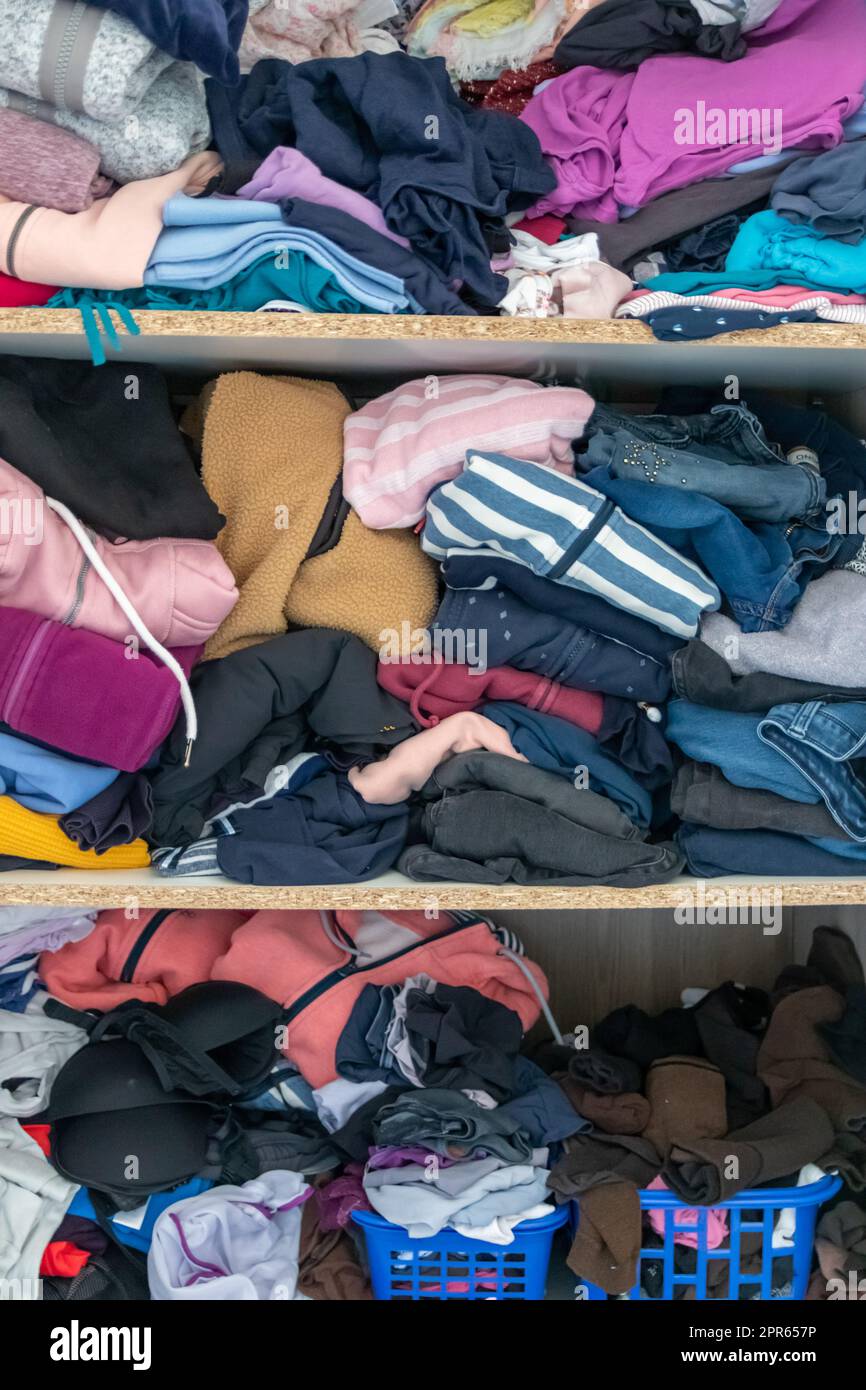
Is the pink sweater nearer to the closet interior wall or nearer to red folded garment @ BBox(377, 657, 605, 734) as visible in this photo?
red folded garment @ BBox(377, 657, 605, 734)

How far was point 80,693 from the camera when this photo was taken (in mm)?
1057

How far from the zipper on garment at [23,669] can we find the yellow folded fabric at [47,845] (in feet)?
0.35

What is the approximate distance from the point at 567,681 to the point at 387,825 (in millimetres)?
245

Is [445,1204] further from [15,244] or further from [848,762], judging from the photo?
[15,244]

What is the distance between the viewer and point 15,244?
101 cm

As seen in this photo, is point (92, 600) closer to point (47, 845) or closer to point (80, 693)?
point (80, 693)

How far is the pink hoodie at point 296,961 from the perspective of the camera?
4.45 ft

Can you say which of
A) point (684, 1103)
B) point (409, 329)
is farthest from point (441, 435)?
point (684, 1103)

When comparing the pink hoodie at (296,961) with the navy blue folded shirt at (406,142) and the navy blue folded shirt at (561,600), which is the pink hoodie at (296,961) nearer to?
the navy blue folded shirt at (561,600)

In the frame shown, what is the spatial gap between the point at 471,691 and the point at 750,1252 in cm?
71

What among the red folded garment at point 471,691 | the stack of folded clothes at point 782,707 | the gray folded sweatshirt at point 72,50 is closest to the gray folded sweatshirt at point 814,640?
the stack of folded clothes at point 782,707

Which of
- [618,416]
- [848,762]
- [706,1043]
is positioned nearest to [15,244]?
[618,416]

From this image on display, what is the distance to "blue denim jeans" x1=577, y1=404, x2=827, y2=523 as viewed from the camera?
3.78ft

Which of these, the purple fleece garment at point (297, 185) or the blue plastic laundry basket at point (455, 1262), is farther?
the blue plastic laundry basket at point (455, 1262)
